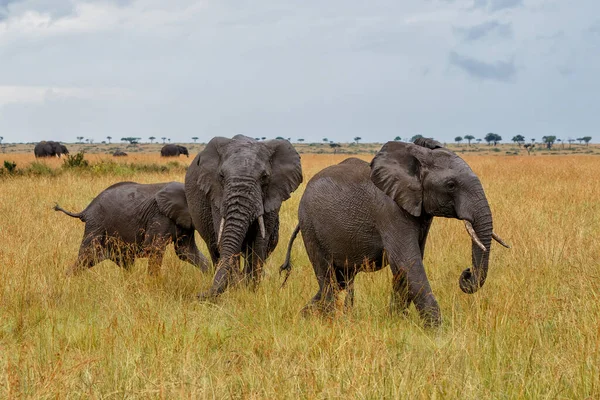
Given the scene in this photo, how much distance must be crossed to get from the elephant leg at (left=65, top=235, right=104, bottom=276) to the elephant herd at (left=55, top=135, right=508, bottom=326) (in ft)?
0.05

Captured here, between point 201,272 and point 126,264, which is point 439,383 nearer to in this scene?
point 201,272

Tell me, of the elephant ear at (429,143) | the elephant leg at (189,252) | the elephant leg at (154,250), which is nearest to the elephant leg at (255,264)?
the elephant leg at (154,250)

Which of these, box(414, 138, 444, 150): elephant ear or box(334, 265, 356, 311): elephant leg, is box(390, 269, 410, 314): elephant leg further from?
box(414, 138, 444, 150): elephant ear

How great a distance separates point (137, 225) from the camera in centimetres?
796

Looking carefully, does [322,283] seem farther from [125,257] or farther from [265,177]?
[125,257]

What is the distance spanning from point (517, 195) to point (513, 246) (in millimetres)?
6423

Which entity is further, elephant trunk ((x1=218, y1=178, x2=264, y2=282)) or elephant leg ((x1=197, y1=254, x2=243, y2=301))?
elephant trunk ((x1=218, y1=178, x2=264, y2=282))

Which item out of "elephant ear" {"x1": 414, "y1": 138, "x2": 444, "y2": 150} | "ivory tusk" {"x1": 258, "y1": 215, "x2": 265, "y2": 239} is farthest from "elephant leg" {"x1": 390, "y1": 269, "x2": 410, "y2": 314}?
"ivory tusk" {"x1": 258, "y1": 215, "x2": 265, "y2": 239}

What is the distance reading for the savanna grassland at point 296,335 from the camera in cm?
378

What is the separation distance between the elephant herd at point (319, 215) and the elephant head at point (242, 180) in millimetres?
10

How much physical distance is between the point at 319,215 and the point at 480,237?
1.49 meters

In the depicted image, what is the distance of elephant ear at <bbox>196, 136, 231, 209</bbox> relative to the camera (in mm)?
6667

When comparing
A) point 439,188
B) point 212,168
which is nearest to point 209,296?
point 212,168

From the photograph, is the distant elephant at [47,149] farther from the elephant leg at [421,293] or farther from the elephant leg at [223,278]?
the elephant leg at [421,293]
